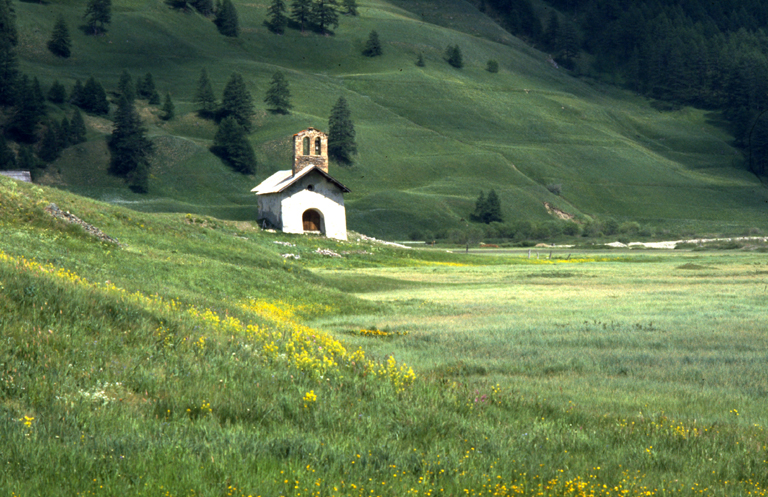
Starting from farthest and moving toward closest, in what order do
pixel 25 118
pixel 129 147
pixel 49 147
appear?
pixel 25 118 → pixel 129 147 → pixel 49 147

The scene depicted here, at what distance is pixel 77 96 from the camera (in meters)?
137

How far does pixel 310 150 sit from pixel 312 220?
6.81 metres

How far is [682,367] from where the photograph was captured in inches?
543

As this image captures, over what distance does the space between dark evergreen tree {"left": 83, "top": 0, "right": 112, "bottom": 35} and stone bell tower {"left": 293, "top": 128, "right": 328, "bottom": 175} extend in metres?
157

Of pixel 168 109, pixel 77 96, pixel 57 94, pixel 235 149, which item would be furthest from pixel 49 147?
pixel 168 109

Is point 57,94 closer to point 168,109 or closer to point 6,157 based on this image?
point 168,109

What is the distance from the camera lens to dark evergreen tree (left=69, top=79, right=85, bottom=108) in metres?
136

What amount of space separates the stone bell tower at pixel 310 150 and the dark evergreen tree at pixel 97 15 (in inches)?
6176

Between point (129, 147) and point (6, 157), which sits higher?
point (129, 147)

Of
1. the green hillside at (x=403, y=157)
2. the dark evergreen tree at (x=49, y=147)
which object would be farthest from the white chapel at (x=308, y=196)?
the dark evergreen tree at (x=49, y=147)

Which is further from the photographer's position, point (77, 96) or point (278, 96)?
point (278, 96)

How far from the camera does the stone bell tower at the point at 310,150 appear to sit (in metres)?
63.5

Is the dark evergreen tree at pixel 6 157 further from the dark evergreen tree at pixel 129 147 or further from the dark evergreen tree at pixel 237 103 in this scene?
the dark evergreen tree at pixel 237 103

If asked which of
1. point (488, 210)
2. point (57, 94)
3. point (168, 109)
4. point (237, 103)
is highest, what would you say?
point (237, 103)
